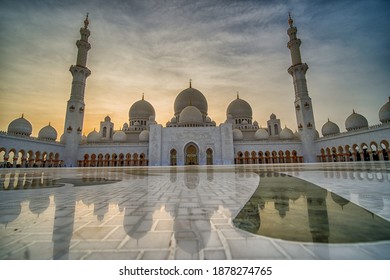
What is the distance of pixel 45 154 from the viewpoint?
25562 millimetres

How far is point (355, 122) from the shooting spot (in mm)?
26281

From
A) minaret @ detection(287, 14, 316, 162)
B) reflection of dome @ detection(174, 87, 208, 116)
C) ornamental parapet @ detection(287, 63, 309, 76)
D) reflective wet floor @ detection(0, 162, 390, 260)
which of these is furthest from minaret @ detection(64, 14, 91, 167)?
ornamental parapet @ detection(287, 63, 309, 76)

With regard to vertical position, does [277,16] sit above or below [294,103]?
below

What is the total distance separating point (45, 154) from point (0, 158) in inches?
169

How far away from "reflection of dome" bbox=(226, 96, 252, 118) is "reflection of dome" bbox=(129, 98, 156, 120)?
1641 cm

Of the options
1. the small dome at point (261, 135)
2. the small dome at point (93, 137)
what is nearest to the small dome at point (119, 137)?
the small dome at point (93, 137)

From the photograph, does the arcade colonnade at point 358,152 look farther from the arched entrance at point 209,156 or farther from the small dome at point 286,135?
the arched entrance at point 209,156

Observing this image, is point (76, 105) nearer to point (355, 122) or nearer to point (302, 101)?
point (302, 101)

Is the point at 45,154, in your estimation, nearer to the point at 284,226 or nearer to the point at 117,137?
the point at 117,137

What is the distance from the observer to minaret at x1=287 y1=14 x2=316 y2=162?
93.1 ft

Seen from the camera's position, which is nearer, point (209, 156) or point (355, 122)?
point (355, 122)

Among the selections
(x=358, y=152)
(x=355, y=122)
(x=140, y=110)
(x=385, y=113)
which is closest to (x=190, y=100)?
(x=140, y=110)

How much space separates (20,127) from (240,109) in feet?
114
